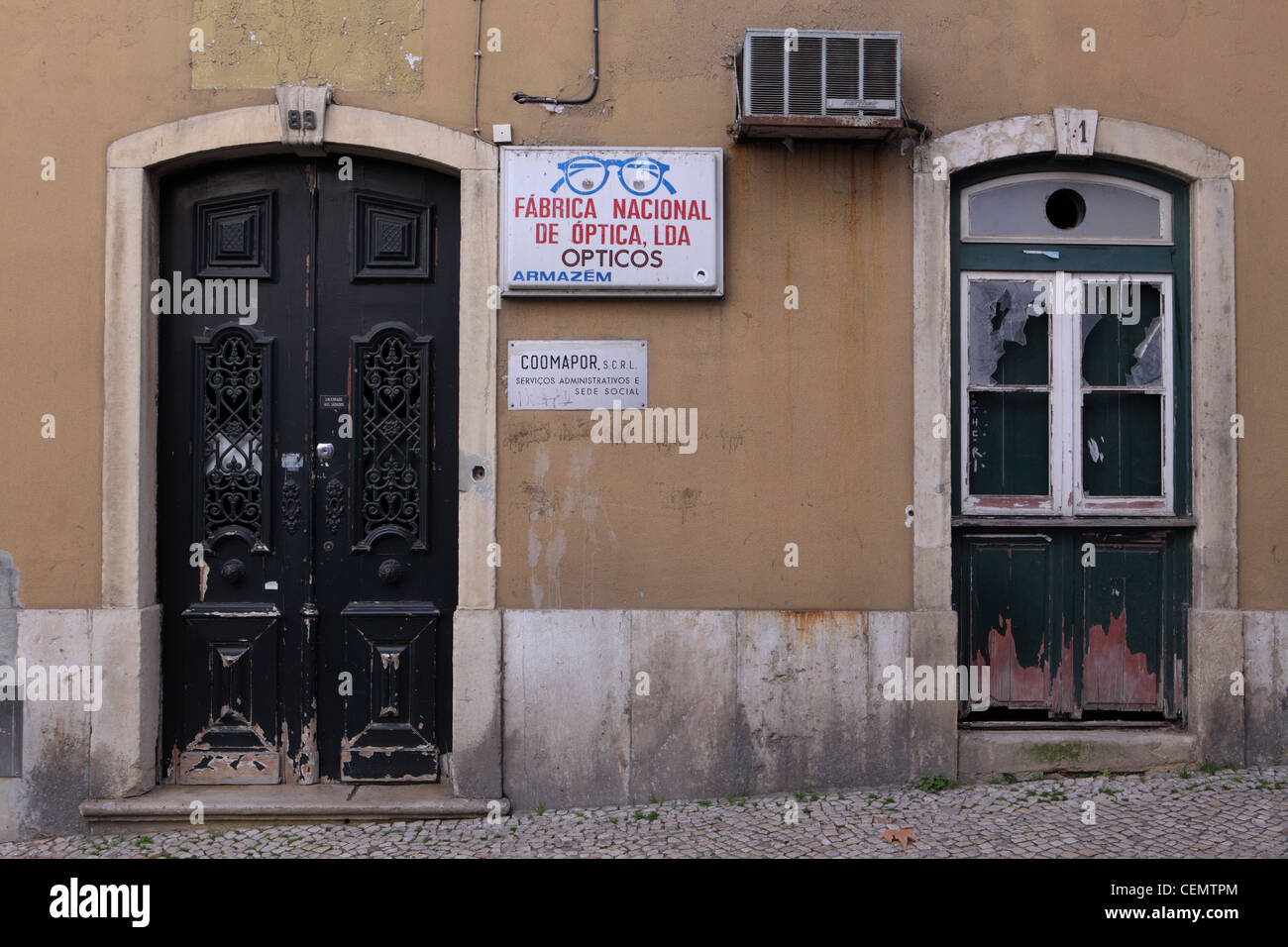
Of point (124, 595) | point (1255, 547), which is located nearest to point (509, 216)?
point (124, 595)

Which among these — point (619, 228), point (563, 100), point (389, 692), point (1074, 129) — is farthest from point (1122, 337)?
point (389, 692)

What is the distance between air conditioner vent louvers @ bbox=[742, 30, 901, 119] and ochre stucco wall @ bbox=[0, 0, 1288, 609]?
262mm

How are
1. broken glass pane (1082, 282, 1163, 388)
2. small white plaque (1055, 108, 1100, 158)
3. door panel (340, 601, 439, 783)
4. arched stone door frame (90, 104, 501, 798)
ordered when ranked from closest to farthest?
arched stone door frame (90, 104, 501, 798) → small white plaque (1055, 108, 1100, 158) → door panel (340, 601, 439, 783) → broken glass pane (1082, 282, 1163, 388)

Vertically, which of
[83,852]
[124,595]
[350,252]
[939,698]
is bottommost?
[83,852]

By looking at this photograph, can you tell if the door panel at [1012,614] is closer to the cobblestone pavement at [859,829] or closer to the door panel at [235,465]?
the cobblestone pavement at [859,829]

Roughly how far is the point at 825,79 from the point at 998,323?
5.26 feet

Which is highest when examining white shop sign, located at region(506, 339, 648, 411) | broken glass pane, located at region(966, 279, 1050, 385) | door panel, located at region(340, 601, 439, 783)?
broken glass pane, located at region(966, 279, 1050, 385)

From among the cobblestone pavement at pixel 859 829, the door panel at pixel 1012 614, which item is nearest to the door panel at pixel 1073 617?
the door panel at pixel 1012 614

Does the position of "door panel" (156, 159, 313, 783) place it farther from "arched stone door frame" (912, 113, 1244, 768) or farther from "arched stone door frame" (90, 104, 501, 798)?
"arched stone door frame" (912, 113, 1244, 768)

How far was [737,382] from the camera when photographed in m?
5.33

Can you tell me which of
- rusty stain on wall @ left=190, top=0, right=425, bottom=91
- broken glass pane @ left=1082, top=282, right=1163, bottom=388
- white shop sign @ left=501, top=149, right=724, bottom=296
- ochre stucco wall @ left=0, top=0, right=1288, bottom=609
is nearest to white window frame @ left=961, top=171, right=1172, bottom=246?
broken glass pane @ left=1082, top=282, right=1163, bottom=388

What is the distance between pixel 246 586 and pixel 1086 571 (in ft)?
14.9

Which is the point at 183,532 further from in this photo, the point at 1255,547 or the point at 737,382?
the point at 1255,547

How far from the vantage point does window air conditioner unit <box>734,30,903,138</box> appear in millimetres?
5094
